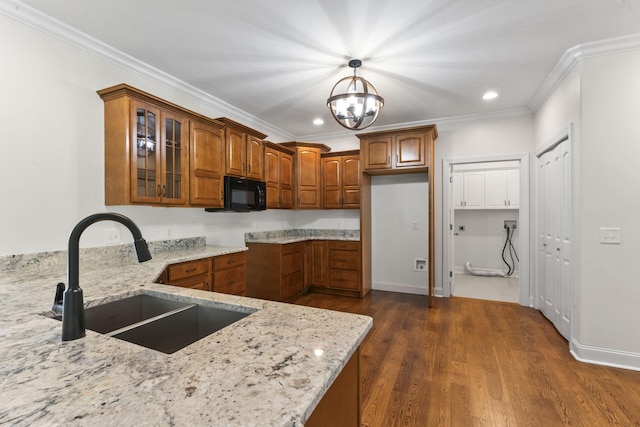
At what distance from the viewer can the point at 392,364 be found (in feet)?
8.38

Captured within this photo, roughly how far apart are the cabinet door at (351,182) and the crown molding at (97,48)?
75.1 inches

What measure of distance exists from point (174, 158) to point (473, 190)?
535 centimetres

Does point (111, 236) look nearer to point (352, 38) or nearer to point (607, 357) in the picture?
point (352, 38)

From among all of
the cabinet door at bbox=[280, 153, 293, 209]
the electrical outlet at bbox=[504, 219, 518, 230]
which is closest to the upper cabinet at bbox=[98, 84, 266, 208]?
the cabinet door at bbox=[280, 153, 293, 209]

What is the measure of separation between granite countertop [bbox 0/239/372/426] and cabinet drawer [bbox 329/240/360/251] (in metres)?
3.36

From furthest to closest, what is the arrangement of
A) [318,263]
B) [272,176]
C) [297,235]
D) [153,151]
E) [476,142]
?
[297,235]
[318,263]
[272,176]
[476,142]
[153,151]

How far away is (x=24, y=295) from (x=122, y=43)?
212cm

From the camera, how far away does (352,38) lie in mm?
2420

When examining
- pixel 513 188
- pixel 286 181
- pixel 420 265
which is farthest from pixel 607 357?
pixel 286 181

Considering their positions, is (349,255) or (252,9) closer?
(252,9)

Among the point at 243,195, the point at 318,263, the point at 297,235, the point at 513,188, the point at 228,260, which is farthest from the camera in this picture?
the point at 513,188

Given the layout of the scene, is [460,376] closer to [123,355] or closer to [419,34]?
[123,355]

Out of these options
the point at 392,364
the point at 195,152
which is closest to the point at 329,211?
the point at 195,152

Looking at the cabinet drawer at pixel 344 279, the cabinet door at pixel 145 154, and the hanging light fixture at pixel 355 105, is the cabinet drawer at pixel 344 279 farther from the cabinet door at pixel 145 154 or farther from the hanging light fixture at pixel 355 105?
the cabinet door at pixel 145 154
